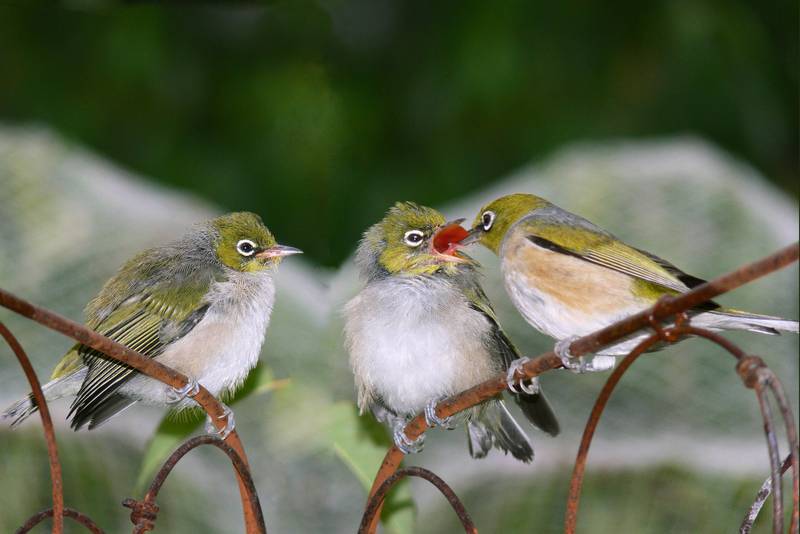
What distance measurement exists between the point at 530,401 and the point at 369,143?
4.45ft

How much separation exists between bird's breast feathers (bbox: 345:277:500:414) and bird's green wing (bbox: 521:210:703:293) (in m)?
0.23

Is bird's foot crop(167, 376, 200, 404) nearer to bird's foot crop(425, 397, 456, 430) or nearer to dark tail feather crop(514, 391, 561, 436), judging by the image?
bird's foot crop(425, 397, 456, 430)

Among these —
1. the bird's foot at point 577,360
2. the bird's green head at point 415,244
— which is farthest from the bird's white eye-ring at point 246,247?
the bird's foot at point 577,360

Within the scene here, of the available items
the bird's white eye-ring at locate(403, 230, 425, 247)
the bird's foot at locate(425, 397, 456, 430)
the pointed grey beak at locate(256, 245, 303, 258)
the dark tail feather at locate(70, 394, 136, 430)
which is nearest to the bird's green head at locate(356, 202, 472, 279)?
the bird's white eye-ring at locate(403, 230, 425, 247)

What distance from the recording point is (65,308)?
8.00 ft

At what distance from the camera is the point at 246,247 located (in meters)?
1.81

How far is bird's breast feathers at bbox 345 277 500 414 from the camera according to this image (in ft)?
5.50

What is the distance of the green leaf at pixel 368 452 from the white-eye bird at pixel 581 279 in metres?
0.64

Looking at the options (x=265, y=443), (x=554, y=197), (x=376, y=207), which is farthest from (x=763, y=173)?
(x=265, y=443)

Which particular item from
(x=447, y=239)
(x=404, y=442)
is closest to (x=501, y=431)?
(x=404, y=442)

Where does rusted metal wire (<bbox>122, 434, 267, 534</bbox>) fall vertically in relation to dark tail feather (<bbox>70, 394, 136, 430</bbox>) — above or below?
above

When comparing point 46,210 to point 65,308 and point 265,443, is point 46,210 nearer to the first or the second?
point 65,308

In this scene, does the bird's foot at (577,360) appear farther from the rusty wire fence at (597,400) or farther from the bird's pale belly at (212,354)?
the bird's pale belly at (212,354)

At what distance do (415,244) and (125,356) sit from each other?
710 mm
